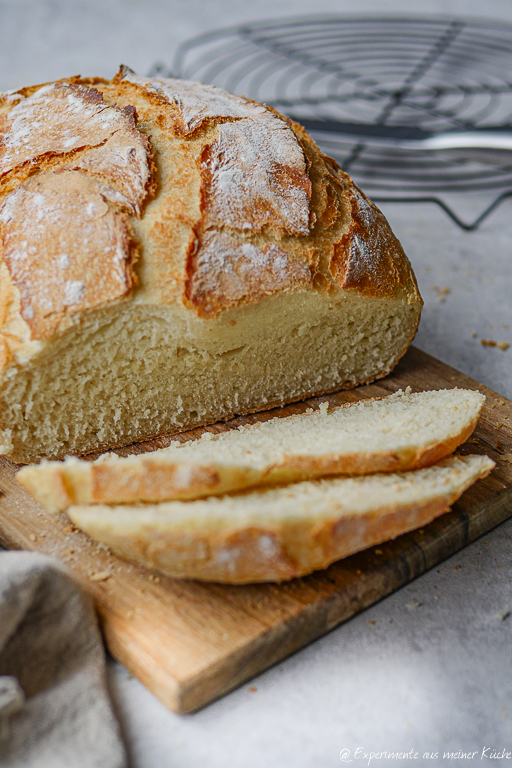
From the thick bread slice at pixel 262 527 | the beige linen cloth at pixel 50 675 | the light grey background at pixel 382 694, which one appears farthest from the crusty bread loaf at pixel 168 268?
the light grey background at pixel 382 694

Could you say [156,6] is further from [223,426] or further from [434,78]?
[223,426]

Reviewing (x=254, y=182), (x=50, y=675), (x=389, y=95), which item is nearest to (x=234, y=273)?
(x=254, y=182)

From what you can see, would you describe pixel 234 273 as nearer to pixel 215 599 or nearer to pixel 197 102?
pixel 197 102

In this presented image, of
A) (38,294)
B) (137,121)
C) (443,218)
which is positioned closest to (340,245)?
(137,121)

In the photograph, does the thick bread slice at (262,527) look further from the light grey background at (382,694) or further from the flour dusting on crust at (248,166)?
the flour dusting on crust at (248,166)

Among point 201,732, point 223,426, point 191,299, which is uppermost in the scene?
point 191,299
